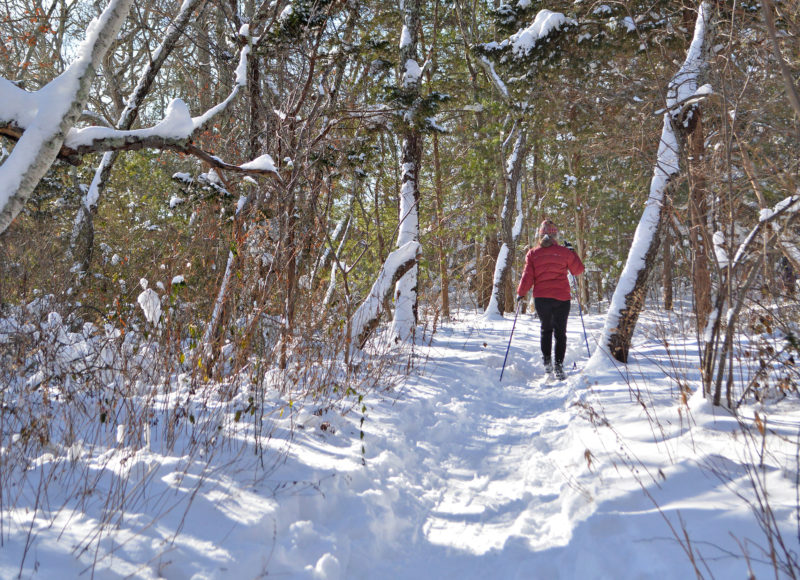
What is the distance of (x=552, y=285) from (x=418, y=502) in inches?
159

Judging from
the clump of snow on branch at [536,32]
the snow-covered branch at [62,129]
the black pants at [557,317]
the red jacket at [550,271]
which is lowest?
the black pants at [557,317]

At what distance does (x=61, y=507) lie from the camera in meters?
2.16

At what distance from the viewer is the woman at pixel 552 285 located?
6211 mm

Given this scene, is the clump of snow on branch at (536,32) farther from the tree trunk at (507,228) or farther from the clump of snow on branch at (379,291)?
the tree trunk at (507,228)

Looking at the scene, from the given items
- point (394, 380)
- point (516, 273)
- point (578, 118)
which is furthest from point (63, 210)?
point (516, 273)

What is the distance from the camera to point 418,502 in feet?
9.61

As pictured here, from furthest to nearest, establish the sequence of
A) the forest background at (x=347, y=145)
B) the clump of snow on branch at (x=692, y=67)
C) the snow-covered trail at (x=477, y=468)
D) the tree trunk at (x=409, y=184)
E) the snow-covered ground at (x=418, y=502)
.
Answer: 1. the tree trunk at (x=409, y=184)
2. the clump of snow on branch at (x=692, y=67)
3. the forest background at (x=347, y=145)
4. the snow-covered trail at (x=477, y=468)
5. the snow-covered ground at (x=418, y=502)

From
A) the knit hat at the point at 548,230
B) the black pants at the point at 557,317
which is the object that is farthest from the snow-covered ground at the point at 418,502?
the knit hat at the point at 548,230

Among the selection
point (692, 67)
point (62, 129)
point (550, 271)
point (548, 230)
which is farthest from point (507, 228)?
point (62, 129)

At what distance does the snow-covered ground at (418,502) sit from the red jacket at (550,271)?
234 centimetres

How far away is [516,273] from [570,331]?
1604cm

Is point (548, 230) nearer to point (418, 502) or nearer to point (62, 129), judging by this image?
point (418, 502)

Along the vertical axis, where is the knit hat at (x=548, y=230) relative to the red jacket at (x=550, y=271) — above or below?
above

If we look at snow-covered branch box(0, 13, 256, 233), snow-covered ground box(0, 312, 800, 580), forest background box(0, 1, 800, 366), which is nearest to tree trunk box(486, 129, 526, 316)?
forest background box(0, 1, 800, 366)
